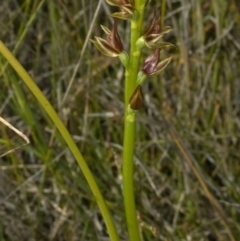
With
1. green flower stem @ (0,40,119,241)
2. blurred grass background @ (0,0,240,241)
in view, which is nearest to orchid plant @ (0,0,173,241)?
green flower stem @ (0,40,119,241)

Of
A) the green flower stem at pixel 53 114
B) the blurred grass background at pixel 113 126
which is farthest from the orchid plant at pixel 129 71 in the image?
the blurred grass background at pixel 113 126

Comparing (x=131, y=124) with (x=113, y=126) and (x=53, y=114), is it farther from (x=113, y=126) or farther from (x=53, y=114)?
(x=113, y=126)

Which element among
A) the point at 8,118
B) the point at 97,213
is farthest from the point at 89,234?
the point at 8,118

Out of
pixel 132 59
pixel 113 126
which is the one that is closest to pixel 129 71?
pixel 132 59

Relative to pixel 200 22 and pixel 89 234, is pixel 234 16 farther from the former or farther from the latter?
pixel 89 234

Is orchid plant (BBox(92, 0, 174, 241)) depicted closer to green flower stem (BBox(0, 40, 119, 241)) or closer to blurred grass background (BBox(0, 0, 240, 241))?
green flower stem (BBox(0, 40, 119, 241))

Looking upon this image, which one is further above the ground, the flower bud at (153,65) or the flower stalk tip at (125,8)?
the flower stalk tip at (125,8)

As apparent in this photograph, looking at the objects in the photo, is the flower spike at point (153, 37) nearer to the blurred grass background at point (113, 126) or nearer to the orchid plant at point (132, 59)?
the orchid plant at point (132, 59)
